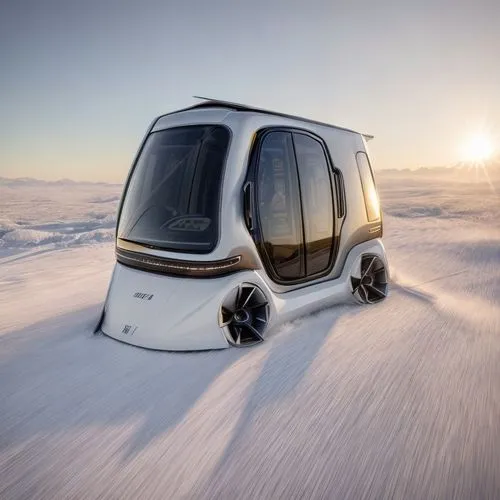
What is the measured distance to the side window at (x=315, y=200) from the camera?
3.88 meters

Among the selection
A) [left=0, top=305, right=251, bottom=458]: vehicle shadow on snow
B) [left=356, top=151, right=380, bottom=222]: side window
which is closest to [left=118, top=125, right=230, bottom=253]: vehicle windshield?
[left=0, top=305, right=251, bottom=458]: vehicle shadow on snow

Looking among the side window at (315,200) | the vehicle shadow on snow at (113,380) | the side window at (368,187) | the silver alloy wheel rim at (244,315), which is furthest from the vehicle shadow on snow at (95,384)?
the side window at (368,187)

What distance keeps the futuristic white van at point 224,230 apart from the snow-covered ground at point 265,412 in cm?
24

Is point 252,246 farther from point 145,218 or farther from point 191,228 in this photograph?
point 145,218

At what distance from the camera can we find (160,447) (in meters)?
1.93

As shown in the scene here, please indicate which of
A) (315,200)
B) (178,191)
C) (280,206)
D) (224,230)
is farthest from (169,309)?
(315,200)

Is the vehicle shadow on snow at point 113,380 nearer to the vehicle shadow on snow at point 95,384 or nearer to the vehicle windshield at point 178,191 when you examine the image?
the vehicle shadow on snow at point 95,384

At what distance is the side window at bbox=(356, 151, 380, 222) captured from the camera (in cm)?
477

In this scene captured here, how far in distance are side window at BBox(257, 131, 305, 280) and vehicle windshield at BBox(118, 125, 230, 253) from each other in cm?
47

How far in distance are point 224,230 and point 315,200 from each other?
1392mm

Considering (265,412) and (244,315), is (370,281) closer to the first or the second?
(244,315)

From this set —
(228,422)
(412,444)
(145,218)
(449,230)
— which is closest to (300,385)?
(228,422)

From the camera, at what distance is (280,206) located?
365 centimetres

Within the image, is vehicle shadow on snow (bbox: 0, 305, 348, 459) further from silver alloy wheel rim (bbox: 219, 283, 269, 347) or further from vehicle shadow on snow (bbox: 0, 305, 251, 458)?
silver alloy wheel rim (bbox: 219, 283, 269, 347)
